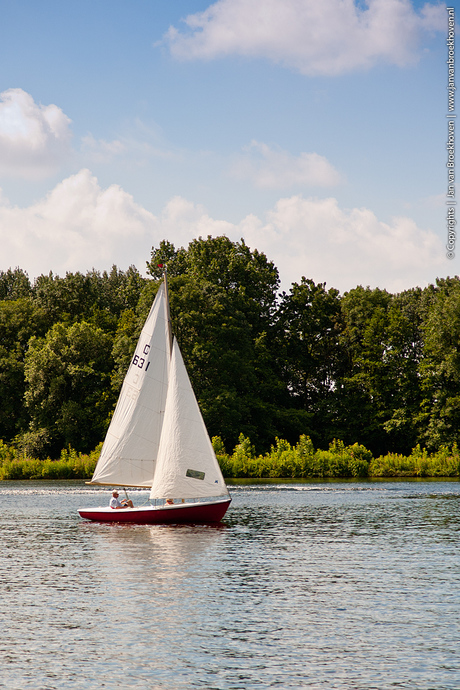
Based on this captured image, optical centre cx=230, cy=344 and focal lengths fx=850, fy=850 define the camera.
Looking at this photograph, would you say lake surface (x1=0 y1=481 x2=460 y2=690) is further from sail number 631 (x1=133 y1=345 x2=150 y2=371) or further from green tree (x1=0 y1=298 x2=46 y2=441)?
green tree (x1=0 y1=298 x2=46 y2=441)

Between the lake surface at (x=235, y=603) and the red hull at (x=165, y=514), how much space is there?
77 cm

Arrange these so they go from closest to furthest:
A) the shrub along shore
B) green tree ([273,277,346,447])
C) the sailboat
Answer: the sailboat → the shrub along shore → green tree ([273,277,346,447])

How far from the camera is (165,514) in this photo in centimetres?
4709

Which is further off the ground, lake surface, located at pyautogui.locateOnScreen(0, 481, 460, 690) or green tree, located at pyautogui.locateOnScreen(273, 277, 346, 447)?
green tree, located at pyautogui.locateOnScreen(273, 277, 346, 447)

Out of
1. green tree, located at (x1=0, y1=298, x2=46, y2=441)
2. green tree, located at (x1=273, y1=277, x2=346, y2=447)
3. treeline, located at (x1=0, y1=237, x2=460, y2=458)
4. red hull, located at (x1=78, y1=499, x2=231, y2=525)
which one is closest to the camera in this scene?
red hull, located at (x1=78, y1=499, x2=231, y2=525)

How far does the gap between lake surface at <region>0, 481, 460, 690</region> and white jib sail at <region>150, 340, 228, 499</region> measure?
2.30 meters

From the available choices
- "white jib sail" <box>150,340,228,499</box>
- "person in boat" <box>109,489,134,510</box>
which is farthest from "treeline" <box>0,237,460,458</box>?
"white jib sail" <box>150,340,228,499</box>

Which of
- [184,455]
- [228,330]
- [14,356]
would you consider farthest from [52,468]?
[184,455]

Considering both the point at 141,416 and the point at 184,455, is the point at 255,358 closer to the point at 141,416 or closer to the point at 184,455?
the point at 141,416

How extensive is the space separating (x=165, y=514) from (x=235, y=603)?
20.2 metres

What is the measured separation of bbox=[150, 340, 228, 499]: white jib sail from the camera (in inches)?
1832

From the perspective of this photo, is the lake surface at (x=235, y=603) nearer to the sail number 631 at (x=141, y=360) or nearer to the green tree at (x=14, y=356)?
the sail number 631 at (x=141, y=360)

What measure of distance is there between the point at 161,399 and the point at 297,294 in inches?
2974

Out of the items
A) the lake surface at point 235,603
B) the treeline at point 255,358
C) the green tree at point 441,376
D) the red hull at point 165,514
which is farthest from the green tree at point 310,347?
the red hull at point 165,514
